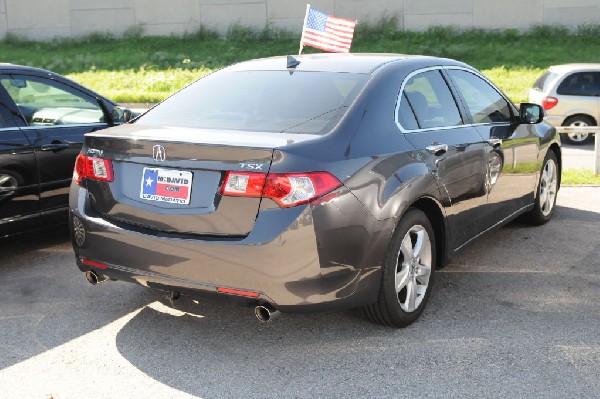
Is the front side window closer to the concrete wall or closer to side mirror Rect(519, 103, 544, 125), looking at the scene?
side mirror Rect(519, 103, 544, 125)

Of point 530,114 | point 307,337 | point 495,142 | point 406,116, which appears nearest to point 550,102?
point 530,114

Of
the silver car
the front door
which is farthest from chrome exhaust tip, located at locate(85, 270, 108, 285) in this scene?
the silver car

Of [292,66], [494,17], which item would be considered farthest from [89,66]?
[292,66]

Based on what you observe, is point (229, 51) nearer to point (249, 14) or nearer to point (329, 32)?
point (249, 14)

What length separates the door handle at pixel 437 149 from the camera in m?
4.54

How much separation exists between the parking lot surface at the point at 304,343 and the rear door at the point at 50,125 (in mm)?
738

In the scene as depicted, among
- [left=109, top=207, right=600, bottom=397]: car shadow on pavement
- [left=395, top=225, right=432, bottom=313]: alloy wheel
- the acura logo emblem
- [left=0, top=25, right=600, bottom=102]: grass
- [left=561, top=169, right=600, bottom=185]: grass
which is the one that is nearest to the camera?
[left=109, top=207, right=600, bottom=397]: car shadow on pavement

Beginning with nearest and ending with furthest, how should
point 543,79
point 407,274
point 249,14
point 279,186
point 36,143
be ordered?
point 279,186, point 407,274, point 36,143, point 543,79, point 249,14

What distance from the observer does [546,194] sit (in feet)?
22.7

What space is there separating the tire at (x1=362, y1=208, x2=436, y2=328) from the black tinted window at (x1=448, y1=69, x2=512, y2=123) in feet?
4.15

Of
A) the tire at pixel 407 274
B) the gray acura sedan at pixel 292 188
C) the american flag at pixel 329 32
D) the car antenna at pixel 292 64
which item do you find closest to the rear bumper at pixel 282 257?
the gray acura sedan at pixel 292 188

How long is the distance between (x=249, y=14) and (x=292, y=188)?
30.1 m

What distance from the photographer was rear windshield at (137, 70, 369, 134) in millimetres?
4184

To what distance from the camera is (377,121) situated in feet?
13.9
